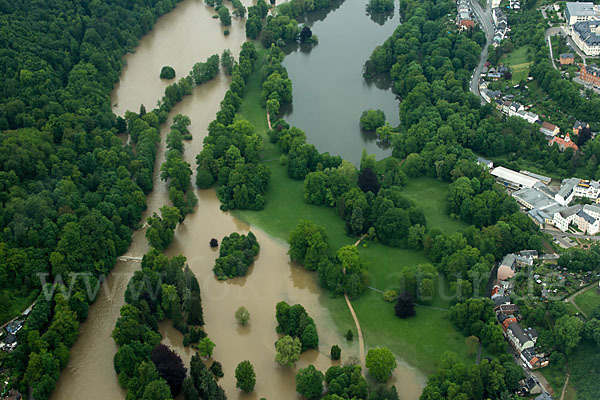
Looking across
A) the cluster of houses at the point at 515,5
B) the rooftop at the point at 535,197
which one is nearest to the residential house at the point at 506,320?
the rooftop at the point at 535,197

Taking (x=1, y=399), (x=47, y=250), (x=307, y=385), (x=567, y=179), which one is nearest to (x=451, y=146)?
(x=567, y=179)

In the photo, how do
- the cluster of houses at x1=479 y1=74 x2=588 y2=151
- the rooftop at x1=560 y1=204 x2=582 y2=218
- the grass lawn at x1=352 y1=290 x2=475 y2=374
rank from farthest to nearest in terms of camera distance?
the cluster of houses at x1=479 y1=74 x2=588 y2=151 → the rooftop at x1=560 y1=204 x2=582 y2=218 → the grass lawn at x1=352 y1=290 x2=475 y2=374

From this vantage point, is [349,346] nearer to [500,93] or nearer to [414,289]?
[414,289]

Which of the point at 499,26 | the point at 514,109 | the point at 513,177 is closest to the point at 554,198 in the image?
the point at 513,177

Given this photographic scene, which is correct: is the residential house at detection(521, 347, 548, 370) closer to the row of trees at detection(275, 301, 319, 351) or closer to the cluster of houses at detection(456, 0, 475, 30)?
the row of trees at detection(275, 301, 319, 351)

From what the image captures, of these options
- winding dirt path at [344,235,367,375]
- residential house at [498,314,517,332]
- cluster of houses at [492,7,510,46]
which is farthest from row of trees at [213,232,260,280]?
cluster of houses at [492,7,510,46]

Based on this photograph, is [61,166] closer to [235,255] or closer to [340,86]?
[235,255]
